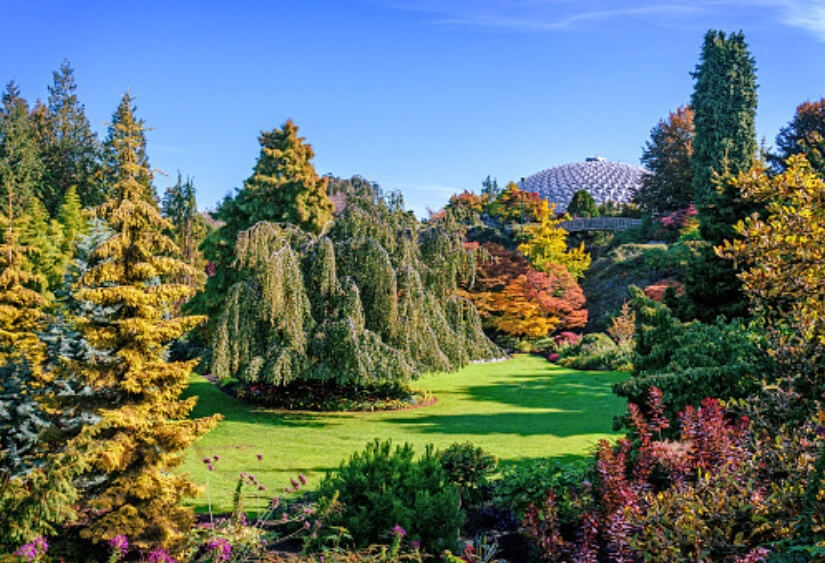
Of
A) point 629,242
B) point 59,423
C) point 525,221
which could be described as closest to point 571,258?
point 629,242

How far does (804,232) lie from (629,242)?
35.6m

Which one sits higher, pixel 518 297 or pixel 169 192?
pixel 169 192

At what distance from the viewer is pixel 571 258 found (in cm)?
3378

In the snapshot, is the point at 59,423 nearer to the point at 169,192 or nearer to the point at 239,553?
the point at 239,553

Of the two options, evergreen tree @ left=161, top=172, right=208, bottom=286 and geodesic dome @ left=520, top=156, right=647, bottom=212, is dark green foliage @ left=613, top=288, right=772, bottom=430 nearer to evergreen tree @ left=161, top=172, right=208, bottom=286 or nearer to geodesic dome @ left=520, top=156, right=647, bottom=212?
evergreen tree @ left=161, top=172, right=208, bottom=286

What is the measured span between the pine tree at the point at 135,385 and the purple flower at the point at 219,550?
1.14 meters

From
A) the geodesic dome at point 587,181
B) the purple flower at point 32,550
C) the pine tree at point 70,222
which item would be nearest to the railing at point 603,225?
the geodesic dome at point 587,181

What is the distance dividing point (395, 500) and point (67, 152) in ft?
127

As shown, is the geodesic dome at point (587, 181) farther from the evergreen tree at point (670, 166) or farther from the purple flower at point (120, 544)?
the purple flower at point (120, 544)

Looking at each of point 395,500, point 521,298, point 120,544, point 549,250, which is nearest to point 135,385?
point 120,544

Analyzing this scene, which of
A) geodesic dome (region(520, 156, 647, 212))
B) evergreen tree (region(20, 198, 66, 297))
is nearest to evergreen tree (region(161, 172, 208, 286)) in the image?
evergreen tree (region(20, 198, 66, 297))

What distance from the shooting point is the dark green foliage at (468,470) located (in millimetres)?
6590

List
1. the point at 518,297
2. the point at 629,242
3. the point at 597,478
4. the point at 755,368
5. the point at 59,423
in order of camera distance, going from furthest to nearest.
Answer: the point at 629,242 → the point at 518,297 → the point at 59,423 → the point at 755,368 → the point at 597,478

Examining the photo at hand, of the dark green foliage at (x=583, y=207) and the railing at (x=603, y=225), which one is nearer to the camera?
the railing at (x=603, y=225)
